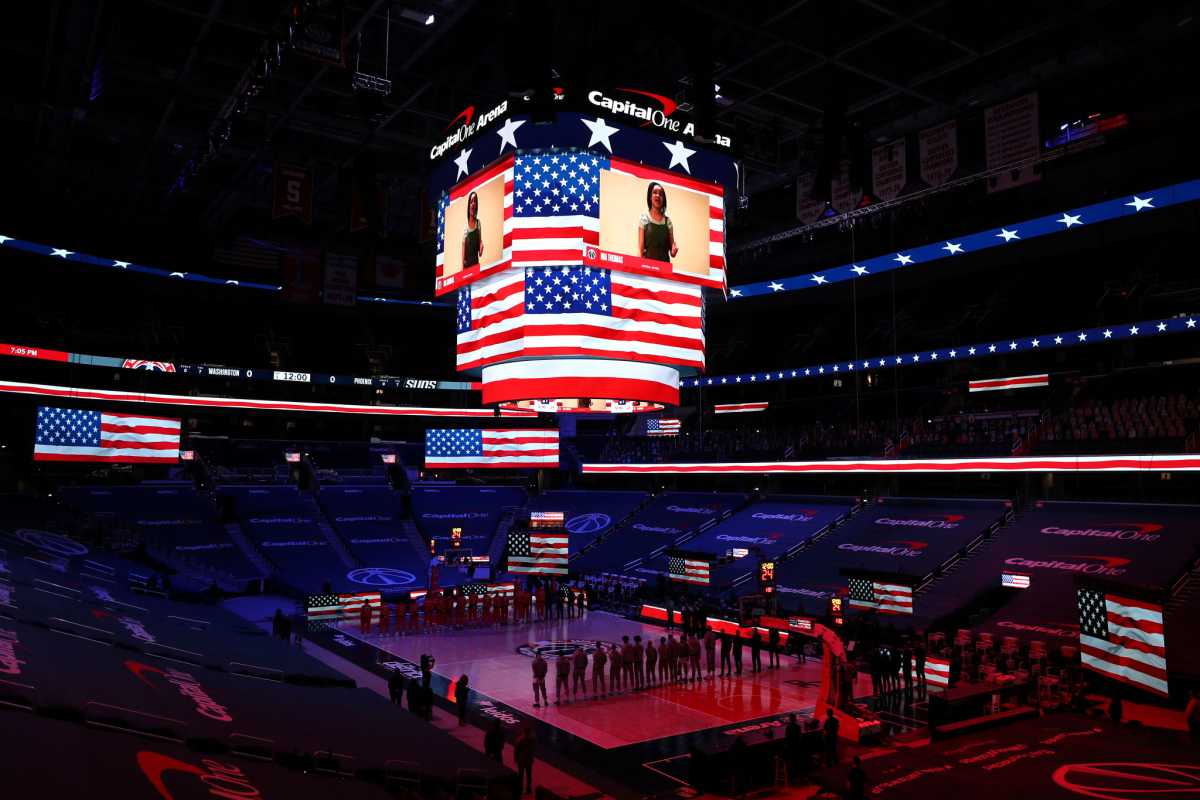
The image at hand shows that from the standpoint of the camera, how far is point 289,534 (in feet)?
122

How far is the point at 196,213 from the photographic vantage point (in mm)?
36281

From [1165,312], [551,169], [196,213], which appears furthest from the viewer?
[196,213]

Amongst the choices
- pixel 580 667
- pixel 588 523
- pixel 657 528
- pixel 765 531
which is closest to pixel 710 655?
pixel 580 667

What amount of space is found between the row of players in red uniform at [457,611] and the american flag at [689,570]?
4168 millimetres

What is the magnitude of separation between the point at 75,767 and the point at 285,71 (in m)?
19.3

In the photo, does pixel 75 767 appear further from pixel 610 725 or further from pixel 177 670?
pixel 610 725

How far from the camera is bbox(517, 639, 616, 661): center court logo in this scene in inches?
911

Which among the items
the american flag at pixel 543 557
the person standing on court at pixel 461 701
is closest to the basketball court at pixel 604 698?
the person standing on court at pixel 461 701

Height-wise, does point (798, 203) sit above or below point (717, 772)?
above

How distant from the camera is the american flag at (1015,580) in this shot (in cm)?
2316

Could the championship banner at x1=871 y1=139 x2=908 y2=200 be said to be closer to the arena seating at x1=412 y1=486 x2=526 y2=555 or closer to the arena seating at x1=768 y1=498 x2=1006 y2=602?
the arena seating at x1=768 y1=498 x2=1006 y2=602

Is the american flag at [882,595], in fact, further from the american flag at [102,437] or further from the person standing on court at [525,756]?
the american flag at [102,437]

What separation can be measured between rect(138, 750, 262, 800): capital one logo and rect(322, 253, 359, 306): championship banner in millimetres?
27692

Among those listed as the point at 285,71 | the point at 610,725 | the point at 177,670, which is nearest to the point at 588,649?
the point at 610,725
